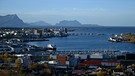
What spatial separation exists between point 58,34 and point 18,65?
56.1 feet

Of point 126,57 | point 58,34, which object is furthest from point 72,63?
point 58,34

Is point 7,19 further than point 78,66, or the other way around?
point 7,19

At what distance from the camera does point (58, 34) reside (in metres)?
22.1

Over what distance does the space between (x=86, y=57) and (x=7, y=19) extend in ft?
130

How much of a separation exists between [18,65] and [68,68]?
2.73 ft

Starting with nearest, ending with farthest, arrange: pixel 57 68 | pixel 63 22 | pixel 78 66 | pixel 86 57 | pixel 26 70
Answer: pixel 26 70, pixel 57 68, pixel 78 66, pixel 86 57, pixel 63 22

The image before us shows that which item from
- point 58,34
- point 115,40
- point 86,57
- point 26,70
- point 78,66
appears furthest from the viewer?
point 58,34

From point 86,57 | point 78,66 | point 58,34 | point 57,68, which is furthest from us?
point 58,34

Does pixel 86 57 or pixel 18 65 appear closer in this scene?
pixel 18 65

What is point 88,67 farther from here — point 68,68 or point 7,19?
point 7,19

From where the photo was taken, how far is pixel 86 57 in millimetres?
7402

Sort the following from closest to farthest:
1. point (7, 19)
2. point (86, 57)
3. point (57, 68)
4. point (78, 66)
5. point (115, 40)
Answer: point (57, 68) < point (78, 66) < point (86, 57) < point (115, 40) < point (7, 19)

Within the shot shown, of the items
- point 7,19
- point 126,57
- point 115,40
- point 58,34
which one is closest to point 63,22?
point 7,19

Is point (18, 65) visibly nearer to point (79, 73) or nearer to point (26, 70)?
point (26, 70)
